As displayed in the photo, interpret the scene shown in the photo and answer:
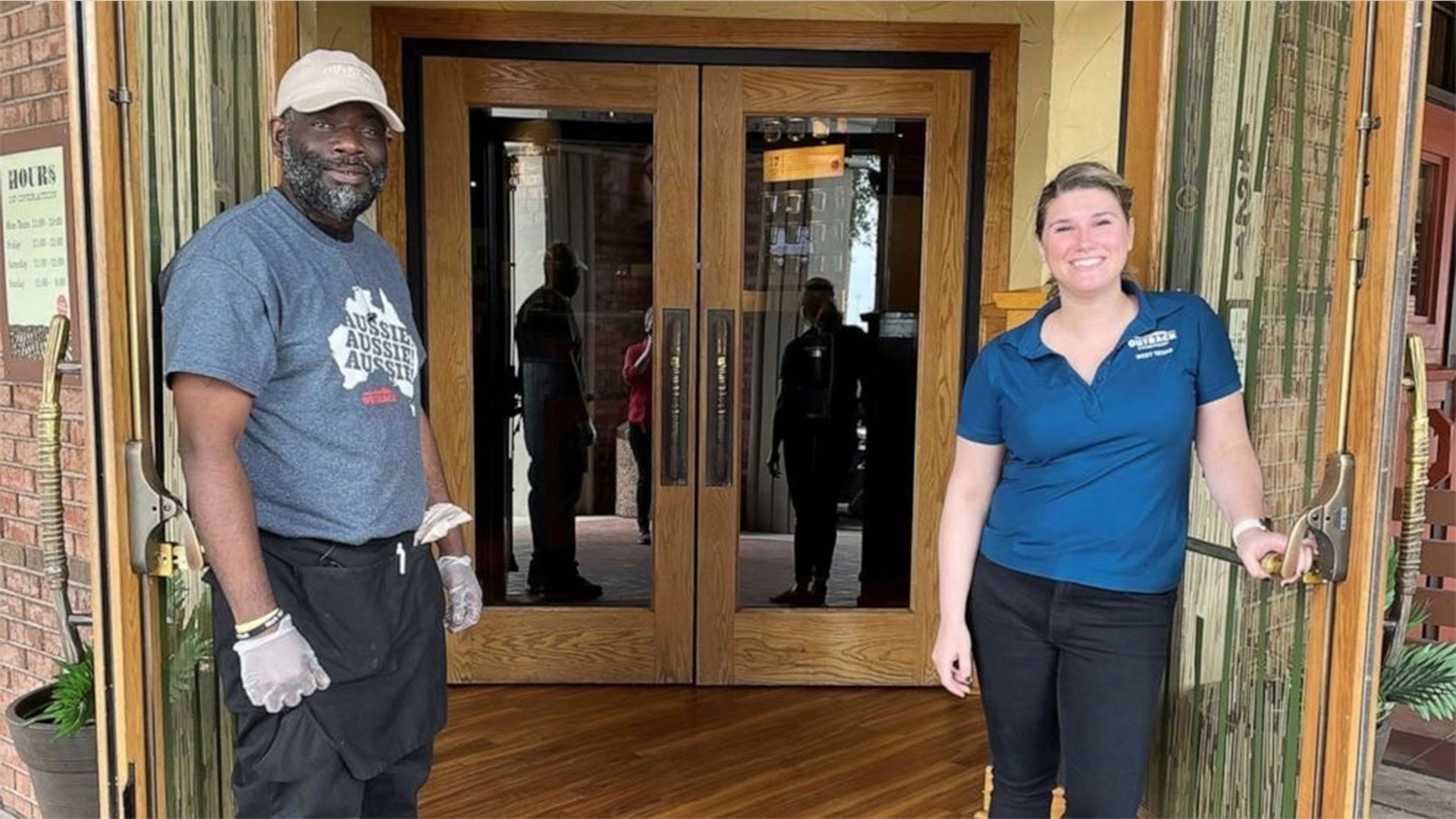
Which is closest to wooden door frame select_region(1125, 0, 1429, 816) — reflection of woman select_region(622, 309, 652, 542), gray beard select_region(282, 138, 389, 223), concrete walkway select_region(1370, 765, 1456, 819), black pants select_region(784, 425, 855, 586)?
concrete walkway select_region(1370, 765, 1456, 819)

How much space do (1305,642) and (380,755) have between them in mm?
1508

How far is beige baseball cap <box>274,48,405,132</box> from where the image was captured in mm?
1544

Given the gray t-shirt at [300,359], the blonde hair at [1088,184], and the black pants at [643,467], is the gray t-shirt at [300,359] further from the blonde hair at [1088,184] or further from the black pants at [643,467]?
the black pants at [643,467]

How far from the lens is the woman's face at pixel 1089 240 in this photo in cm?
154

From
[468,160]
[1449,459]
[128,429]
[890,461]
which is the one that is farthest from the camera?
[1449,459]

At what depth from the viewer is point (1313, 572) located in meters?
1.52

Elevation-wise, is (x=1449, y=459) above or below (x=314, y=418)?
below

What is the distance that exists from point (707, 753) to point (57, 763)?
1.57 meters

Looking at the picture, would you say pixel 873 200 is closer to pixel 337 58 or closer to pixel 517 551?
pixel 517 551

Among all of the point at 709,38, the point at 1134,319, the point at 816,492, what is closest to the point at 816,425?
the point at 816,492

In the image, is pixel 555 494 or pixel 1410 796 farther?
pixel 555 494

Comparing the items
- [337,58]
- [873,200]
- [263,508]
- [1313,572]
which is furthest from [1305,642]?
[873,200]

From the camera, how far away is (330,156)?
1.57 meters

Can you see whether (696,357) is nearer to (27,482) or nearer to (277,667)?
(27,482)
